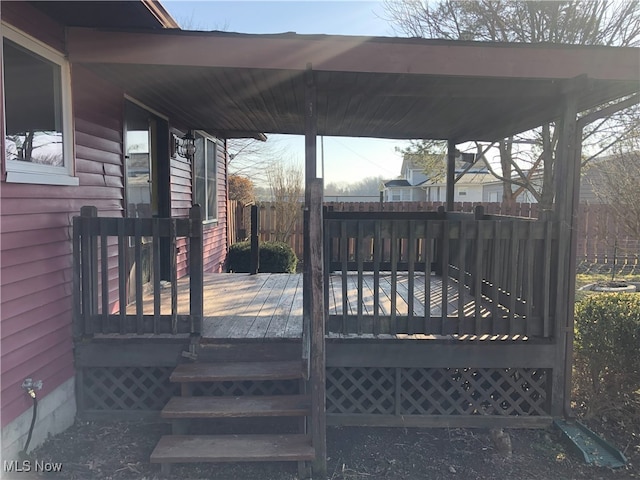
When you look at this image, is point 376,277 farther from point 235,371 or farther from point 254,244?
point 254,244

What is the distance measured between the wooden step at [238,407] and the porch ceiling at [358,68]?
7.48 feet

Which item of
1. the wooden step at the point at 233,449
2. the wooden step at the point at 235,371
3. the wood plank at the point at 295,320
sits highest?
the wood plank at the point at 295,320

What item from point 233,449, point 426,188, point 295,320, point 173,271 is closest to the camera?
point 233,449

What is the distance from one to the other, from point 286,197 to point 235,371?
32.6ft

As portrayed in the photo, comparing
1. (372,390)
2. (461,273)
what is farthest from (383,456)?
(461,273)

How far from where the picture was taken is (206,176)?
24.5 ft

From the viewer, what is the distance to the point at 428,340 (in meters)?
3.44

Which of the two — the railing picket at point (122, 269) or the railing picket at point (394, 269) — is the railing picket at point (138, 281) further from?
the railing picket at point (394, 269)

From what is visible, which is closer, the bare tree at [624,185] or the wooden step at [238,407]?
the wooden step at [238,407]

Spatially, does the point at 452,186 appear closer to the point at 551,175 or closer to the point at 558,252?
the point at 558,252

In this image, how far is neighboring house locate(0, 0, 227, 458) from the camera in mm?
2709

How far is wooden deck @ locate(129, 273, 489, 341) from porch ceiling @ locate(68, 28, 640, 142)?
1.69 meters

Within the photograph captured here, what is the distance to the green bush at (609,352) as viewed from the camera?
347 centimetres

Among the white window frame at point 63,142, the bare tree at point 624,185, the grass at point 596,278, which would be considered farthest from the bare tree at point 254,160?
the white window frame at point 63,142
